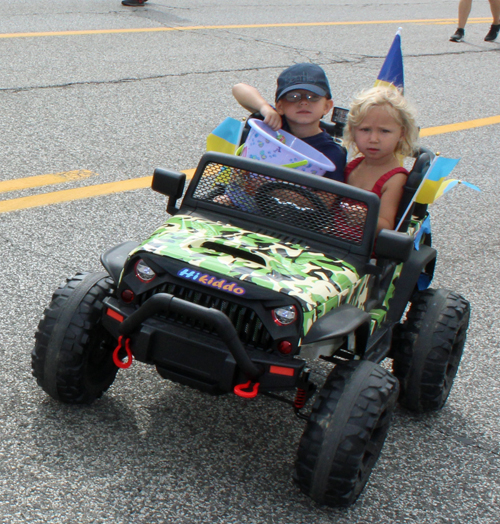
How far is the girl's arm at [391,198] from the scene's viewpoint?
332 centimetres

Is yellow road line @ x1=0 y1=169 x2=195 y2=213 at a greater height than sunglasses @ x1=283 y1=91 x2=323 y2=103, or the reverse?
sunglasses @ x1=283 y1=91 x2=323 y2=103

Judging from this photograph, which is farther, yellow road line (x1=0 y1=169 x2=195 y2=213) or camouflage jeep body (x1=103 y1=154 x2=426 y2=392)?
yellow road line (x1=0 y1=169 x2=195 y2=213)

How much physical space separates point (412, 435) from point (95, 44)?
6.91 metres

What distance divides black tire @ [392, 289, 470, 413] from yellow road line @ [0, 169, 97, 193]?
297cm

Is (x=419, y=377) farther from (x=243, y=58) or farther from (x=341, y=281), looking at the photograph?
(x=243, y=58)

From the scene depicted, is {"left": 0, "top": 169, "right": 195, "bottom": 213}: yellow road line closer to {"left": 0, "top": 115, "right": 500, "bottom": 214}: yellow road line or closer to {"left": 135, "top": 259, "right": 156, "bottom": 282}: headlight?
{"left": 0, "top": 115, "right": 500, "bottom": 214}: yellow road line

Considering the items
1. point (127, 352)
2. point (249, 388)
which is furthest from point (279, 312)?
point (127, 352)

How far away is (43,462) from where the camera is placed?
277 cm

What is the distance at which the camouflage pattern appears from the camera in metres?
2.60

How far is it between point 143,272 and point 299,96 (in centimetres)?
131

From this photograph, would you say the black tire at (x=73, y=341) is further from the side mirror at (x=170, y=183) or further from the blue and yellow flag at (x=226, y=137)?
the blue and yellow flag at (x=226, y=137)

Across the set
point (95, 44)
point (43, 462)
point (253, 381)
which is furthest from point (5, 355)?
point (95, 44)

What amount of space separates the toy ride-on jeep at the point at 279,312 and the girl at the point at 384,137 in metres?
0.08

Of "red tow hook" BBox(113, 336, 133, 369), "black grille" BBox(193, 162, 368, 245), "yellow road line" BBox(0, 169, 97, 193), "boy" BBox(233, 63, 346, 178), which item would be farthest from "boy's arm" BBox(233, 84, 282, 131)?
"yellow road line" BBox(0, 169, 97, 193)
